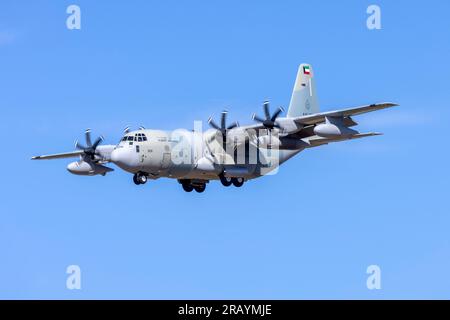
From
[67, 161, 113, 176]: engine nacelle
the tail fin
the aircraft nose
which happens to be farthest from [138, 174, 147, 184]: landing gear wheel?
the tail fin

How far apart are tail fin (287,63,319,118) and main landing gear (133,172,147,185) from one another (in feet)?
37.6

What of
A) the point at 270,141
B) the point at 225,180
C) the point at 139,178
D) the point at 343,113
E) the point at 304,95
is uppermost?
the point at 304,95

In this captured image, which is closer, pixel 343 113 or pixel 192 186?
pixel 343 113

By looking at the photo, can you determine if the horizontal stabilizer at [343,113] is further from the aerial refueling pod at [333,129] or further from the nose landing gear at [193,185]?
the nose landing gear at [193,185]

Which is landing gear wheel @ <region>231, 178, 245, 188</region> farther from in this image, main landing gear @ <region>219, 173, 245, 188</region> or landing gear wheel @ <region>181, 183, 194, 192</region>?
landing gear wheel @ <region>181, 183, 194, 192</region>

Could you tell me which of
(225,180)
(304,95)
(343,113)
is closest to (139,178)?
(225,180)

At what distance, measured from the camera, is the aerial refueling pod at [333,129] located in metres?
48.7

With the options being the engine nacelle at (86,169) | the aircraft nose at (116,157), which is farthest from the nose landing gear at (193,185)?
the aircraft nose at (116,157)

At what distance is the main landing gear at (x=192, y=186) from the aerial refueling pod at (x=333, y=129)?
25.8ft

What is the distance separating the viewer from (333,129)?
160 ft

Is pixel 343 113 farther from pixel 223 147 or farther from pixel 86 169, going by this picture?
pixel 86 169

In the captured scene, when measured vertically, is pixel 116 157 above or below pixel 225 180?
above

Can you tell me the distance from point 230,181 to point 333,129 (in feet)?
23.1
